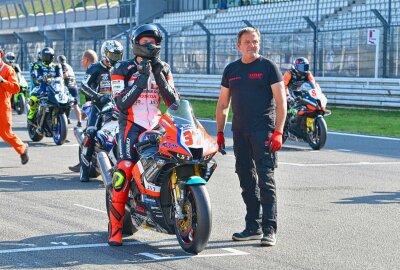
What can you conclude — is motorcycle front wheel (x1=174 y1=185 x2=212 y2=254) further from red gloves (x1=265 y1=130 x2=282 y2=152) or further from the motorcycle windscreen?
the motorcycle windscreen

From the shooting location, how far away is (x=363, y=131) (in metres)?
21.1

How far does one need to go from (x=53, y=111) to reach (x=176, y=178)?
1059 cm

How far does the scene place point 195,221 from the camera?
7.52 metres

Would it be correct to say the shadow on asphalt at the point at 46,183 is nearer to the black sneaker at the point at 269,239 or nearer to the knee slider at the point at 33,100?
the black sneaker at the point at 269,239

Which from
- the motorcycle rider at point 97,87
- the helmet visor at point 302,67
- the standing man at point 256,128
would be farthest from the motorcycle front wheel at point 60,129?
the standing man at point 256,128

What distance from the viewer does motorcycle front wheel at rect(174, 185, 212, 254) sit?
7355 mm

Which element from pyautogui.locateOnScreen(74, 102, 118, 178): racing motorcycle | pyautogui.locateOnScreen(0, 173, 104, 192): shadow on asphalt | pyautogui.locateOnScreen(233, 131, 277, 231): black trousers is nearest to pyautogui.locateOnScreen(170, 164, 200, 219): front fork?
pyautogui.locateOnScreen(233, 131, 277, 231): black trousers

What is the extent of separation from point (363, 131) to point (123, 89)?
44.4 feet

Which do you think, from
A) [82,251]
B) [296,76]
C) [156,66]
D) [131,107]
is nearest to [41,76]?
[296,76]

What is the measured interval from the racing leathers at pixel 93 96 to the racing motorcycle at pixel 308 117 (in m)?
4.94

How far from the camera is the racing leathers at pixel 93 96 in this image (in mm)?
12641

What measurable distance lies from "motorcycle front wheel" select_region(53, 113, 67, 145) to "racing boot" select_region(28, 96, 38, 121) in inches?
23.4

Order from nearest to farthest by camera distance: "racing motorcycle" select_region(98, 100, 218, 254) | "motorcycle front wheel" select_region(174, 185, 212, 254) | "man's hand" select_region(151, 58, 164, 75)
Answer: "motorcycle front wheel" select_region(174, 185, 212, 254), "racing motorcycle" select_region(98, 100, 218, 254), "man's hand" select_region(151, 58, 164, 75)

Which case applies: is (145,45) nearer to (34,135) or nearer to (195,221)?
(195,221)
